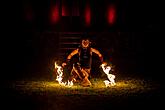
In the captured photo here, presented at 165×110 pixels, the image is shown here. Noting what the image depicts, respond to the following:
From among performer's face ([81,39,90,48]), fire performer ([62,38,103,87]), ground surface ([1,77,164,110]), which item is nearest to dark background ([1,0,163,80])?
ground surface ([1,77,164,110])

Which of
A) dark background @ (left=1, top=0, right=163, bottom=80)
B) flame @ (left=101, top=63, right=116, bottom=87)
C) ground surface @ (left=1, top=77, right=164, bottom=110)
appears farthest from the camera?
dark background @ (left=1, top=0, right=163, bottom=80)

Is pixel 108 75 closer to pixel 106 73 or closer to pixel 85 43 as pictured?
pixel 106 73

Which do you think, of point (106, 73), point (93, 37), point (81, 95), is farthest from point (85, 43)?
point (93, 37)

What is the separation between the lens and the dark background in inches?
853

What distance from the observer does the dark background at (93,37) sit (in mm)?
21656

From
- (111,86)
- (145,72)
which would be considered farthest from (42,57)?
(111,86)

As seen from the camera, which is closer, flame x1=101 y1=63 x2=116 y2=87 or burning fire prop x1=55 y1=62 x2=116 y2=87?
burning fire prop x1=55 y1=62 x2=116 y2=87

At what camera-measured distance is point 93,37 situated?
23.7 meters

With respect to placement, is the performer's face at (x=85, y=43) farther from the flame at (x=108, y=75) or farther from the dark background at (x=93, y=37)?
the dark background at (x=93, y=37)

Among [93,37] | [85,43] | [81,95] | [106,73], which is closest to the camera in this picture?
[81,95]

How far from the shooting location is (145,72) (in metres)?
20.1

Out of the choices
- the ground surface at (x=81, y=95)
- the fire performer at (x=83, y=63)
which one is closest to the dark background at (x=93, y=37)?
the ground surface at (x=81, y=95)

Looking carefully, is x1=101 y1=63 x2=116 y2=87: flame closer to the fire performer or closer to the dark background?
the fire performer

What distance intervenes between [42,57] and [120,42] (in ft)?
12.9
